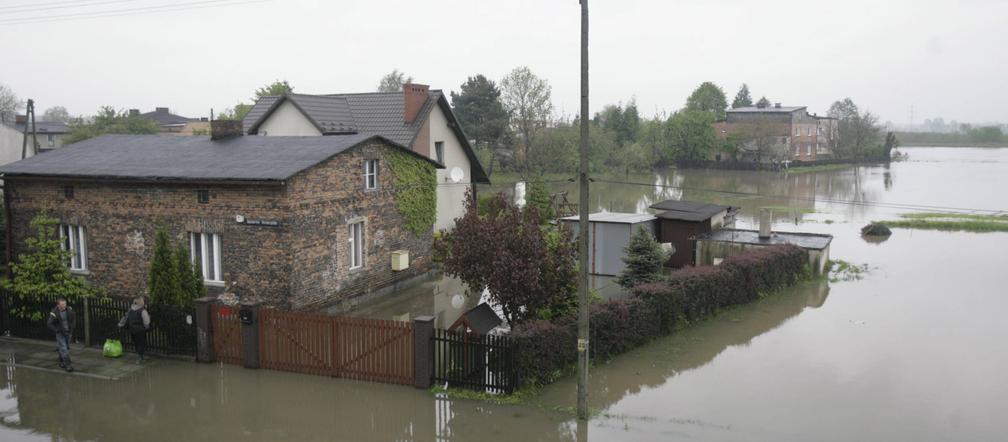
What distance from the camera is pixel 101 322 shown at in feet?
49.2

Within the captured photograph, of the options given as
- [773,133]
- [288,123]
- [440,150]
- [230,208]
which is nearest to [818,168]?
[773,133]

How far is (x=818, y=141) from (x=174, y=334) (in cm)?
9933

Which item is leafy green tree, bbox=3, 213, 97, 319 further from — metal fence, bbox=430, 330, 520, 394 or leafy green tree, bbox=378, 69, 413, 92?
Result: leafy green tree, bbox=378, 69, 413, 92

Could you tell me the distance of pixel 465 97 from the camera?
63875 millimetres

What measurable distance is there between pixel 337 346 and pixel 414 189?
9794 millimetres

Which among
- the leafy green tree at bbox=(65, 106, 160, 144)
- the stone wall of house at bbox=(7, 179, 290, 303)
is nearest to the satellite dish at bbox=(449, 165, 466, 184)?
the stone wall of house at bbox=(7, 179, 290, 303)

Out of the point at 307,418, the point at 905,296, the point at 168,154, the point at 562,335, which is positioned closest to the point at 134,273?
the point at 168,154

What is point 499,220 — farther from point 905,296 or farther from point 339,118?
point 339,118

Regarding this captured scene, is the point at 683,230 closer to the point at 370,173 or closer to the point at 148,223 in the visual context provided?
the point at 370,173

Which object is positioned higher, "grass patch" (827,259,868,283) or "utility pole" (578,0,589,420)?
"utility pole" (578,0,589,420)

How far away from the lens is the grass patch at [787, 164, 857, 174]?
81.9 metres

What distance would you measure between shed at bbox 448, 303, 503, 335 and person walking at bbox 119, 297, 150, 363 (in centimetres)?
579

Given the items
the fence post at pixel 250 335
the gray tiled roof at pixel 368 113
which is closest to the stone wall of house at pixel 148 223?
the fence post at pixel 250 335

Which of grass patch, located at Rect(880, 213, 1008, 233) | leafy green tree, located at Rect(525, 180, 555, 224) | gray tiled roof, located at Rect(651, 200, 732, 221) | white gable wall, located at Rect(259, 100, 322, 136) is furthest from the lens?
grass patch, located at Rect(880, 213, 1008, 233)
